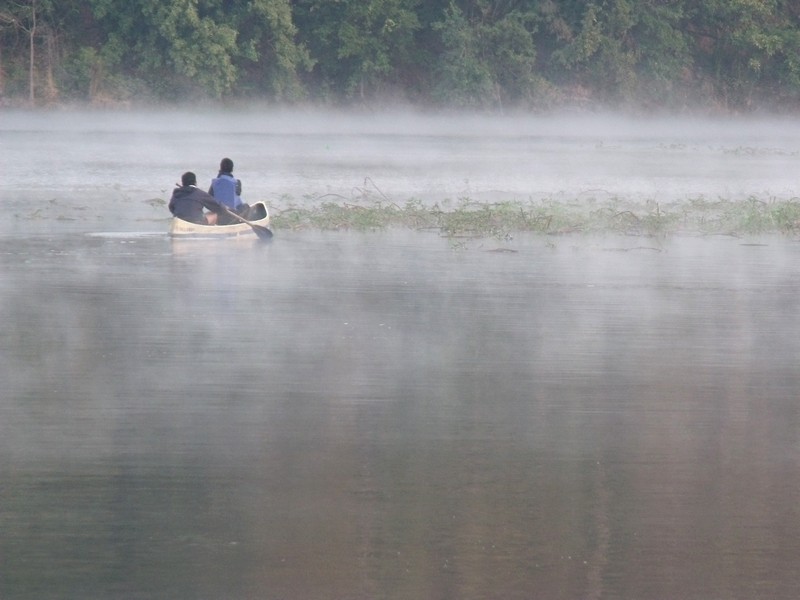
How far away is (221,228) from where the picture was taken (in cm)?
1794

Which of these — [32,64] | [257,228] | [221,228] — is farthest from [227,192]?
[32,64]

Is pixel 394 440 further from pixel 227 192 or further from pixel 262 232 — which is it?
pixel 227 192

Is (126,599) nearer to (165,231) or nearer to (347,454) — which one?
(347,454)

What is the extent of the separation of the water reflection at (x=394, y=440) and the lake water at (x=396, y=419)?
0.07 ft

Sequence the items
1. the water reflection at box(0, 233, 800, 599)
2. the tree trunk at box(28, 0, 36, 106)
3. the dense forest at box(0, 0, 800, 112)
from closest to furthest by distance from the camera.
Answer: the water reflection at box(0, 233, 800, 599)
the tree trunk at box(28, 0, 36, 106)
the dense forest at box(0, 0, 800, 112)

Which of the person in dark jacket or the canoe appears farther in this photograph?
the person in dark jacket

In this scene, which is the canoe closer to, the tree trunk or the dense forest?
the dense forest

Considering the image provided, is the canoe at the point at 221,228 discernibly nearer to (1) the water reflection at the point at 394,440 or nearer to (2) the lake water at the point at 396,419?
(2) the lake water at the point at 396,419

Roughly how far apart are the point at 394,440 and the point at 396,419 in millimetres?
512

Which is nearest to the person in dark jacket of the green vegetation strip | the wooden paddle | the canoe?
the canoe

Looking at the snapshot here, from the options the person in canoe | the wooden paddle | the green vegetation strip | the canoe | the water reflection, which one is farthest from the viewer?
the green vegetation strip

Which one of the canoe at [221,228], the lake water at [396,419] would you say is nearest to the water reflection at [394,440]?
the lake water at [396,419]

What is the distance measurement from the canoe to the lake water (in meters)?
0.27

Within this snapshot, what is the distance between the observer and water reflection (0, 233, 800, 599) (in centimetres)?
559
